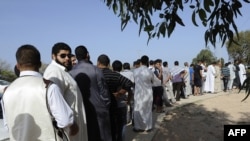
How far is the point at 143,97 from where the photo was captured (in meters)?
8.22

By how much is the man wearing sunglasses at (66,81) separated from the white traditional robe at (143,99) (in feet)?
14.0

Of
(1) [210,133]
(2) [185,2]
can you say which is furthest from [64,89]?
(1) [210,133]

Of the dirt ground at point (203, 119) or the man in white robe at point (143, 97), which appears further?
the dirt ground at point (203, 119)

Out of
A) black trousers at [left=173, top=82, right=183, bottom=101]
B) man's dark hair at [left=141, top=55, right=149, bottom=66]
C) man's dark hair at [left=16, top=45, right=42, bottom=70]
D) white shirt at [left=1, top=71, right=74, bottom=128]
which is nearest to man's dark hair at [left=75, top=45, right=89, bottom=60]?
man's dark hair at [left=16, top=45, right=42, bottom=70]

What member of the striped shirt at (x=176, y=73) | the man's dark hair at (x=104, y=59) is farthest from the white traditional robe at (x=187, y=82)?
the man's dark hair at (x=104, y=59)

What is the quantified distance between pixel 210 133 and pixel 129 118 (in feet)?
7.41

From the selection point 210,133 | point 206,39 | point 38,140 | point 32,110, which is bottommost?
point 210,133

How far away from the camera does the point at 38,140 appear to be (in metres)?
3.01

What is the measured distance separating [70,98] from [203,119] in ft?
25.9

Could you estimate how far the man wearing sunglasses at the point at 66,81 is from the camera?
136 inches

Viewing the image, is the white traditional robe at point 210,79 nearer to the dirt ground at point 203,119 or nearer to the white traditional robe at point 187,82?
the white traditional robe at point 187,82

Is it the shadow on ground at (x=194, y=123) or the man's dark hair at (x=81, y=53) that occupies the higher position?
the man's dark hair at (x=81, y=53)

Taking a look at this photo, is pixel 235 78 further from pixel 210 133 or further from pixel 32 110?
pixel 32 110

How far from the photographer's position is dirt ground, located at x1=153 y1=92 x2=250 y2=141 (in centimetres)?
872
